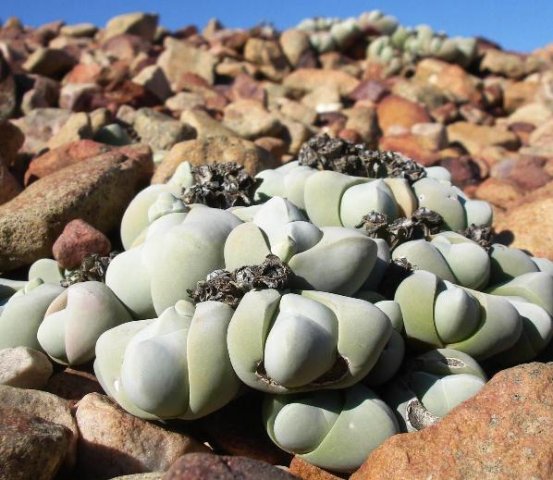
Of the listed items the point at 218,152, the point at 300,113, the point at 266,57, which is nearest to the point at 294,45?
the point at 266,57

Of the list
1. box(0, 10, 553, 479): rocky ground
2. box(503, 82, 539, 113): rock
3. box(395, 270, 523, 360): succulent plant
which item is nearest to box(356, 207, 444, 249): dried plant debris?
box(395, 270, 523, 360): succulent plant

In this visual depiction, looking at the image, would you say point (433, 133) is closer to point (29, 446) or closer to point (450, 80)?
point (450, 80)

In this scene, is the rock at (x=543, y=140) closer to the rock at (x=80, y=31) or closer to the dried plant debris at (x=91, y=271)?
the dried plant debris at (x=91, y=271)

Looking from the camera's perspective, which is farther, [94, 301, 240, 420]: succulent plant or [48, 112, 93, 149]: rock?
[48, 112, 93, 149]: rock

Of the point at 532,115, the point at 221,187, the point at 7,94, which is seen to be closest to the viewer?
the point at 221,187

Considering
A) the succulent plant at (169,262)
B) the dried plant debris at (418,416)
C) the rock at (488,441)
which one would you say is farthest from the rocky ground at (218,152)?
the succulent plant at (169,262)

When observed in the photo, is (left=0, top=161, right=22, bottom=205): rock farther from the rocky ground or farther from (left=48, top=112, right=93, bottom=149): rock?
(left=48, top=112, right=93, bottom=149): rock
